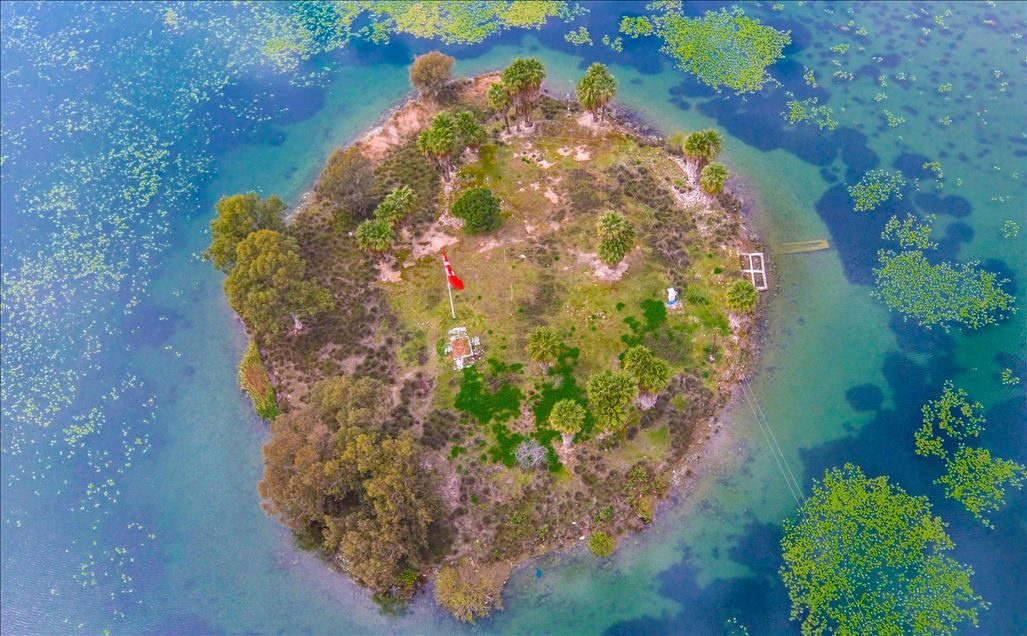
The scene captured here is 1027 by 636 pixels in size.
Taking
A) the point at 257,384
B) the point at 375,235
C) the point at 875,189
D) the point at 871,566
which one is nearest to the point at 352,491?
the point at 257,384

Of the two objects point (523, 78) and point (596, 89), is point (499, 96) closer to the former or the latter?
point (523, 78)

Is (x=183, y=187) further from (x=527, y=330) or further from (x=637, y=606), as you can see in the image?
(x=637, y=606)

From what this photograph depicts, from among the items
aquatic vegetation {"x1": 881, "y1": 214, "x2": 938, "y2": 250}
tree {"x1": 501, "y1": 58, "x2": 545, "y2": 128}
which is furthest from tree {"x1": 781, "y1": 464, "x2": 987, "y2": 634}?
tree {"x1": 501, "y1": 58, "x2": 545, "y2": 128}

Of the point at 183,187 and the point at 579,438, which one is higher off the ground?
the point at 183,187

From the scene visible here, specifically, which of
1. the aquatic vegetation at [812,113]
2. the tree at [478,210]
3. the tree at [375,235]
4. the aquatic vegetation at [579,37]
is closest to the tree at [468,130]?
the tree at [478,210]

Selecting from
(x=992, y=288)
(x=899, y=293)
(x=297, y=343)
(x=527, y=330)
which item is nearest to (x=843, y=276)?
(x=899, y=293)

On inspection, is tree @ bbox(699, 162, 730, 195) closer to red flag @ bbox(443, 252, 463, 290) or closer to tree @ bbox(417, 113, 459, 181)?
red flag @ bbox(443, 252, 463, 290)
